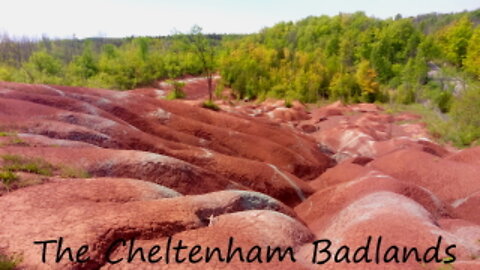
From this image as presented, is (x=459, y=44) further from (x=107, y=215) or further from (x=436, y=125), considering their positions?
(x=107, y=215)

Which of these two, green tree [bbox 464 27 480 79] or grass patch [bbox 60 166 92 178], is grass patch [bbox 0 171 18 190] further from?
green tree [bbox 464 27 480 79]

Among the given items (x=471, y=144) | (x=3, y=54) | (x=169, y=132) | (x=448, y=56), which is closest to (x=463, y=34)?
(x=448, y=56)

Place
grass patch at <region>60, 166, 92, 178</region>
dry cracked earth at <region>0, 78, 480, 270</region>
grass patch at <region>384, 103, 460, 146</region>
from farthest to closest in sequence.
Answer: grass patch at <region>384, 103, 460, 146</region>, grass patch at <region>60, 166, 92, 178</region>, dry cracked earth at <region>0, 78, 480, 270</region>

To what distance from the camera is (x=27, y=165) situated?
10297mm

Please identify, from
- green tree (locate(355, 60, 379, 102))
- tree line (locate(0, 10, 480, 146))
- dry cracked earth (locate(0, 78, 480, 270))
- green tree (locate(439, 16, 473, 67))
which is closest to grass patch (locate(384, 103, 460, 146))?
tree line (locate(0, 10, 480, 146))

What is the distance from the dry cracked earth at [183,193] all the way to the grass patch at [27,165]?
0.10 ft

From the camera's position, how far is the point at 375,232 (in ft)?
29.3

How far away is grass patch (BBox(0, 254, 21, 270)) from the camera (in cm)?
590

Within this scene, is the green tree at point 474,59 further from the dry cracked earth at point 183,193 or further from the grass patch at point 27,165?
the grass patch at point 27,165

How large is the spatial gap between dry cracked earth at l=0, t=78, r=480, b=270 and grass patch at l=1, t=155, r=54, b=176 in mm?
31

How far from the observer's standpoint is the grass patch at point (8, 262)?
590cm

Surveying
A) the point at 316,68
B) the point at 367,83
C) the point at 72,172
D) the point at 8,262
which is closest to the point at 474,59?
the point at 367,83

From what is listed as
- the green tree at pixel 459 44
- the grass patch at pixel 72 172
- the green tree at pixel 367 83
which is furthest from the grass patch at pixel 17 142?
the green tree at pixel 459 44

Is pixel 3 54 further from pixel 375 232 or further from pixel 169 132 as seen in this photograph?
pixel 375 232
